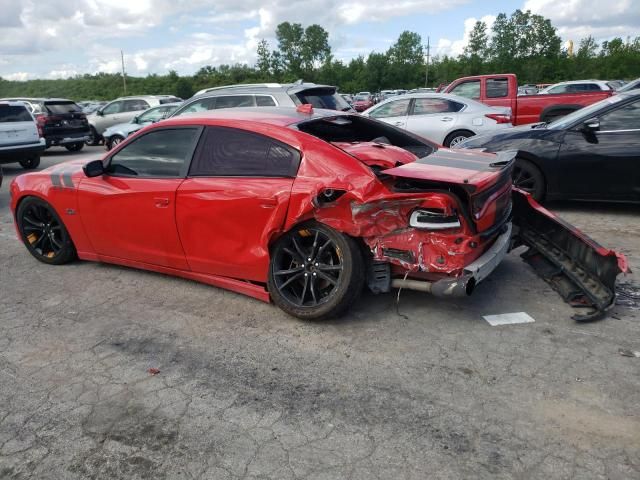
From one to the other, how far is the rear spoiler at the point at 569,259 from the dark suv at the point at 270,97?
5.10 m

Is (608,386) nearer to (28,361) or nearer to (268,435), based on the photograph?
(268,435)

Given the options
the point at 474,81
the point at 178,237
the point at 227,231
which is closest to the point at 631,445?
the point at 227,231

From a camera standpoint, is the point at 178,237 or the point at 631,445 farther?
the point at 178,237

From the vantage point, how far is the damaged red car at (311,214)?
3598 mm

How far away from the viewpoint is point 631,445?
250 cm

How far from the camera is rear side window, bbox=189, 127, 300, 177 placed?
156 inches

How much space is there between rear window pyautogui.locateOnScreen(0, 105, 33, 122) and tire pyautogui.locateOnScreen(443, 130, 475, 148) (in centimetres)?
990

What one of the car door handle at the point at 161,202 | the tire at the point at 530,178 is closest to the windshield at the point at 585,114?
the tire at the point at 530,178

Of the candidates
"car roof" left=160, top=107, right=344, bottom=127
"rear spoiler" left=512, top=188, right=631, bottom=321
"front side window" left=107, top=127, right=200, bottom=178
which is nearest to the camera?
"rear spoiler" left=512, top=188, right=631, bottom=321

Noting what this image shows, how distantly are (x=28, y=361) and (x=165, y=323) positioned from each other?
0.93 metres

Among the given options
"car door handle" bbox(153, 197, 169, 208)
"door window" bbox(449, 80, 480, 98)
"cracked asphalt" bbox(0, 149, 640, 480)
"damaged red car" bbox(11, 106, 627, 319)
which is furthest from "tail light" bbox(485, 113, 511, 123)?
"car door handle" bbox(153, 197, 169, 208)

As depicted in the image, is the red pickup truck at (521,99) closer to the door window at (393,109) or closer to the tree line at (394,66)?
the door window at (393,109)

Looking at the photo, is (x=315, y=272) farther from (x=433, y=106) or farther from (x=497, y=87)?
(x=497, y=87)

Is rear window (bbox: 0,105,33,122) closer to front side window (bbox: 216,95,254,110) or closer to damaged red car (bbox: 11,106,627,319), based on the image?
front side window (bbox: 216,95,254,110)
